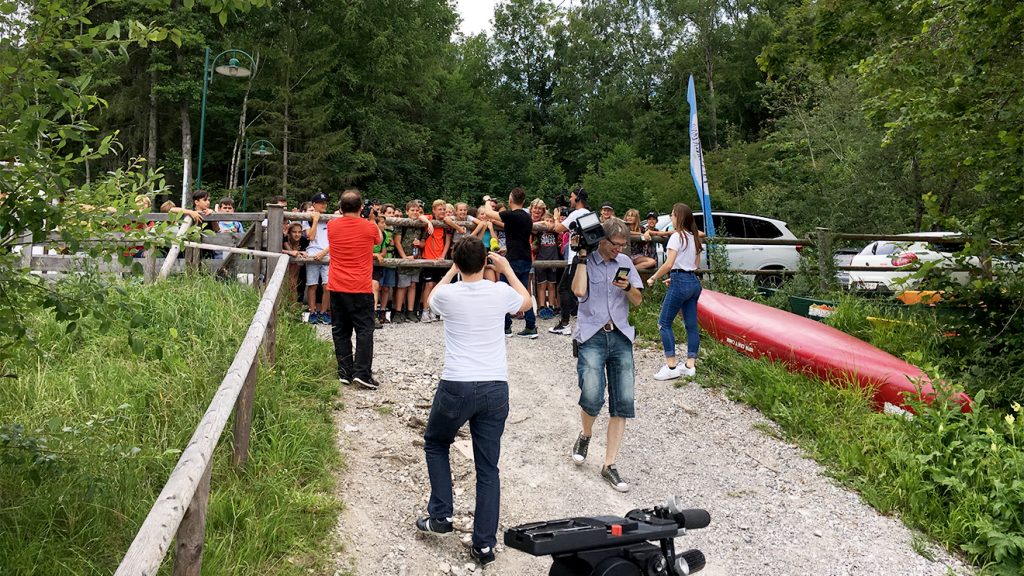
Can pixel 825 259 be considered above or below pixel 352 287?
above

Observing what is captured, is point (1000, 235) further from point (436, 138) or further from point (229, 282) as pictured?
point (436, 138)

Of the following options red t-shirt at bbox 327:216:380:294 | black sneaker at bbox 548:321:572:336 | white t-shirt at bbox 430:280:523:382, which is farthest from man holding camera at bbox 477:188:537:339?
white t-shirt at bbox 430:280:523:382

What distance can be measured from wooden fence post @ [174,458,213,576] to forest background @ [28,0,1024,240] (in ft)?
5.05

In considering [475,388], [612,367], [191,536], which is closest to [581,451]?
[612,367]

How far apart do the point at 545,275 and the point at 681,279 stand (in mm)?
3413

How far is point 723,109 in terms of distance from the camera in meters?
40.5

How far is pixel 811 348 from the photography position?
7.50m

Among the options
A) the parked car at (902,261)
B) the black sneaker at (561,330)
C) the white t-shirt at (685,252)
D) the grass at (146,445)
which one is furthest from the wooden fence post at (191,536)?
the black sneaker at (561,330)

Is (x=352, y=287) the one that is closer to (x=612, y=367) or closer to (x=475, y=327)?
(x=612, y=367)

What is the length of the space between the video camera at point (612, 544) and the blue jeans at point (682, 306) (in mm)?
5122

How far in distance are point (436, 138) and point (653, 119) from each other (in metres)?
13.0

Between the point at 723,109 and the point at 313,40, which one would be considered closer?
the point at 313,40

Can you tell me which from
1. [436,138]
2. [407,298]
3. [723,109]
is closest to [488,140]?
[436,138]

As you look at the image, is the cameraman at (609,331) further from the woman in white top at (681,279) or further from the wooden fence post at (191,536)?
the wooden fence post at (191,536)
